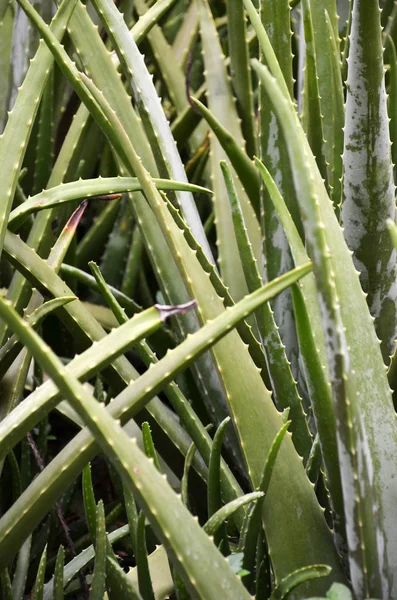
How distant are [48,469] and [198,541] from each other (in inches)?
5.8

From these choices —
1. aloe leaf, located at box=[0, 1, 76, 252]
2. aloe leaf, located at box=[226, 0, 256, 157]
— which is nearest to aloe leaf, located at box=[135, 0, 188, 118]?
aloe leaf, located at box=[226, 0, 256, 157]

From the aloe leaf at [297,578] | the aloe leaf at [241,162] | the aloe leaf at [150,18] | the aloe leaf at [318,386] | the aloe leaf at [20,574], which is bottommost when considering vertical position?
the aloe leaf at [20,574]

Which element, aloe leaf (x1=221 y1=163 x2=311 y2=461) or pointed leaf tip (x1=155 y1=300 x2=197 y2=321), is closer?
pointed leaf tip (x1=155 y1=300 x2=197 y2=321)

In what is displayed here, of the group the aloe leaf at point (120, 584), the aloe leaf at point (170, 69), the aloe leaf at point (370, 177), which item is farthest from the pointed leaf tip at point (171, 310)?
the aloe leaf at point (170, 69)

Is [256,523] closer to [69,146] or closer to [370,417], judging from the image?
[370,417]

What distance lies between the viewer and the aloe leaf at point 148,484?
40cm

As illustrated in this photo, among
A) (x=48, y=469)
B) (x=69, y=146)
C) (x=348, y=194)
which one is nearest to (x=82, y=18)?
(x=69, y=146)

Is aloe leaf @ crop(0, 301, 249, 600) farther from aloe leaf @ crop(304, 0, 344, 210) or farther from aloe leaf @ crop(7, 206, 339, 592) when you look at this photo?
aloe leaf @ crop(304, 0, 344, 210)

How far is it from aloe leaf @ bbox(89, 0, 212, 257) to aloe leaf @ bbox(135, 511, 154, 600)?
353mm

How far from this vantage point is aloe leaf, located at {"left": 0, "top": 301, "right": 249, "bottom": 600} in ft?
1.31

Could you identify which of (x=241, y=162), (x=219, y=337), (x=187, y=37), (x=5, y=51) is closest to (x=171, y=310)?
(x=219, y=337)

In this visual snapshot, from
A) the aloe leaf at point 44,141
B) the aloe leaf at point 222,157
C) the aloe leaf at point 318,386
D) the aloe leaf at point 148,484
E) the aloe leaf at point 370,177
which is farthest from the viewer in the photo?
the aloe leaf at point 44,141

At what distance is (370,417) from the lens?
0.52 meters

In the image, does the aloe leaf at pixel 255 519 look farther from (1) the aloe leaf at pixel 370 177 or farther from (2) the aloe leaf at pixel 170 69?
(2) the aloe leaf at pixel 170 69
